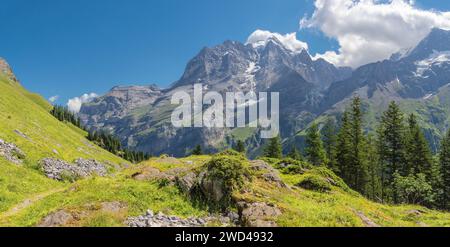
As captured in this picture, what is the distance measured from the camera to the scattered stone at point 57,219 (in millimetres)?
19391

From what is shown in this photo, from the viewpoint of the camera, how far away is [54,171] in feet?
A: 139

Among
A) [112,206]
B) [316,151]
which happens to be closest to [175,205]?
[112,206]

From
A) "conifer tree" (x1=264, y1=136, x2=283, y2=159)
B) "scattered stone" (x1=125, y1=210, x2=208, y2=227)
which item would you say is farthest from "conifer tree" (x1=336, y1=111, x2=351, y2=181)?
"scattered stone" (x1=125, y1=210, x2=208, y2=227)

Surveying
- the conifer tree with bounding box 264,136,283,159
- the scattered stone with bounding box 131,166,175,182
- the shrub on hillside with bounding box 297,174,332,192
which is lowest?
the shrub on hillside with bounding box 297,174,332,192

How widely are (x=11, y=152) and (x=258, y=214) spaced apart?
33.5 meters

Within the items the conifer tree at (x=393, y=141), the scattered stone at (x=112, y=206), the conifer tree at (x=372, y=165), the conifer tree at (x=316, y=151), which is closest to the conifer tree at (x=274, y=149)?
the conifer tree at (x=316, y=151)

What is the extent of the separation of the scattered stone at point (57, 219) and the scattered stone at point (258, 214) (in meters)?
10.1

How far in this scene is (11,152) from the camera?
132 feet

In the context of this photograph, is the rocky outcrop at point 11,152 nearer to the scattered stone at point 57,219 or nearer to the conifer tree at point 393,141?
the scattered stone at point 57,219

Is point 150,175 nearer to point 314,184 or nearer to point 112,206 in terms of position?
point 112,206

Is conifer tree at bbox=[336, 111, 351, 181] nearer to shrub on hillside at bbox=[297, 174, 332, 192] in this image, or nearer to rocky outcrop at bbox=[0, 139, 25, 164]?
shrub on hillside at bbox=[297, 174, 332, 192]

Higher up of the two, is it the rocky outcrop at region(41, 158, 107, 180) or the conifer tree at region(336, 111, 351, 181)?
the conifer tree at region(336, 111, 351, 181)

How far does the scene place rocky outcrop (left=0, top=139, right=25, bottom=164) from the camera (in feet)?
127

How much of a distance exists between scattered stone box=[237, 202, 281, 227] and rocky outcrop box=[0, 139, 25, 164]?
3001 cm
